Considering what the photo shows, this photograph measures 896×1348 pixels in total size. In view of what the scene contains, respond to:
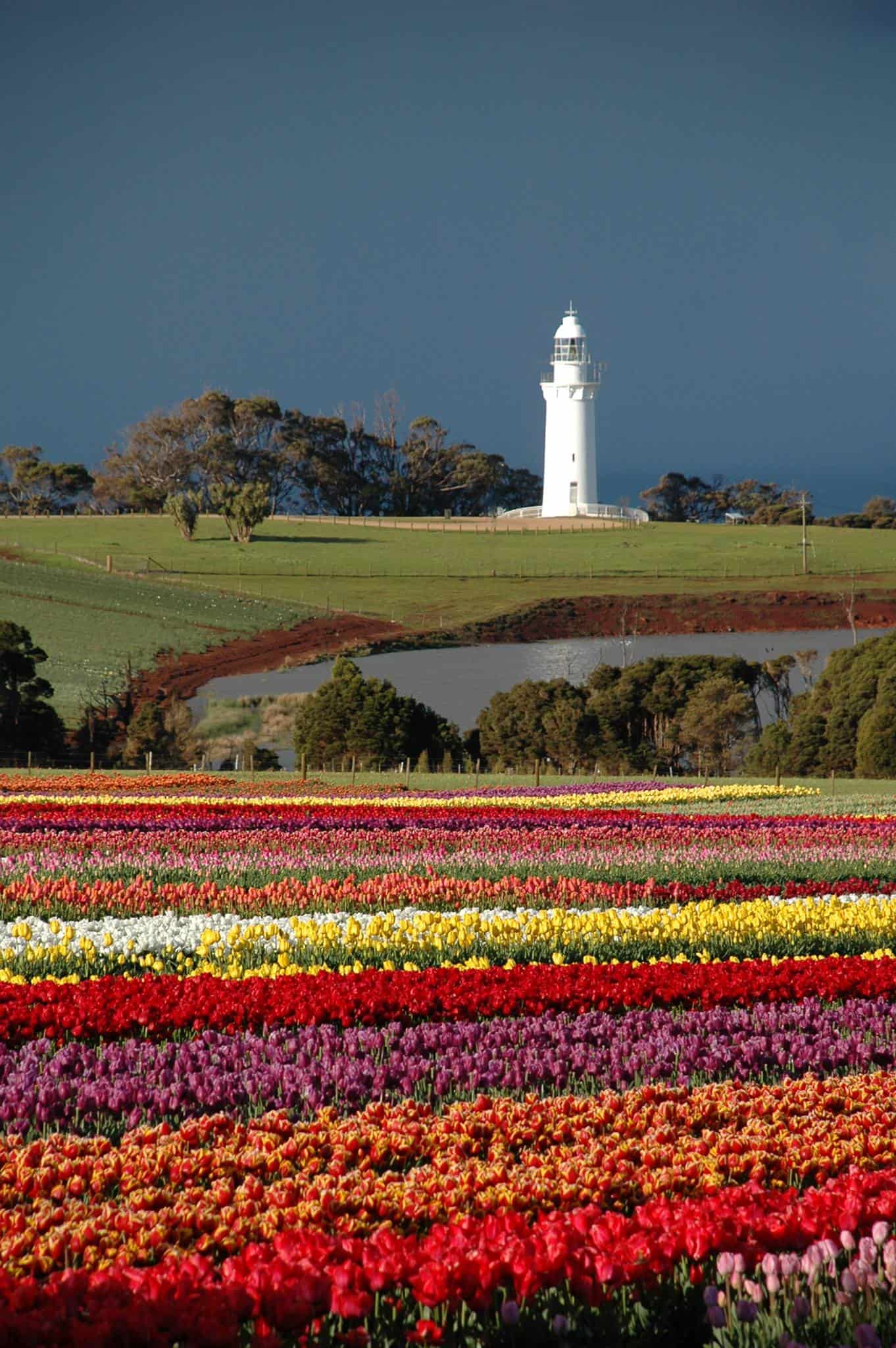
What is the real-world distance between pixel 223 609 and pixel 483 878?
149 feet

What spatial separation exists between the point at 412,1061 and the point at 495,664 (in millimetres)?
38962

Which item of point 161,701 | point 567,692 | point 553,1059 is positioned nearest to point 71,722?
point 161,701

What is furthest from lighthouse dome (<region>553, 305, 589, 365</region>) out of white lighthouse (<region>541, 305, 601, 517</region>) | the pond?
the pond

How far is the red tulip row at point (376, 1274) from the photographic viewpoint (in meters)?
3.61

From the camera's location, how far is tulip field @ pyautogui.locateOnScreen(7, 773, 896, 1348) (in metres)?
3.79

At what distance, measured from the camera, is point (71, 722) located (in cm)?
3928

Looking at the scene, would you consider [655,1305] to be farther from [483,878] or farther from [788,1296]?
[483,878]

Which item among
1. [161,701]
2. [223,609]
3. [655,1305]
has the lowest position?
[655,1305]

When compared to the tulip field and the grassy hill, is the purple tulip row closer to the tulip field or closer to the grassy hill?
the tulip field

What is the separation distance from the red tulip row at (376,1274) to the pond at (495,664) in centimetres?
3569

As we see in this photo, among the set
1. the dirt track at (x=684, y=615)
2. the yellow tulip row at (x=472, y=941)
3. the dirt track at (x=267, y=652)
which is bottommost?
the yellow tulip row at (x=472, y=941)

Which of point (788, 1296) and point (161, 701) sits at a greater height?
point (161, 701)

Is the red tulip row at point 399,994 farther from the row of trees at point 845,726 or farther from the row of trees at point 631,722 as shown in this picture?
the row of trees at point 631,722

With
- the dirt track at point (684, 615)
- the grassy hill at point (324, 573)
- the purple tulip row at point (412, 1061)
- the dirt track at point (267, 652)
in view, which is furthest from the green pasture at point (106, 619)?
the purple tulip row at point (412, 1061)
